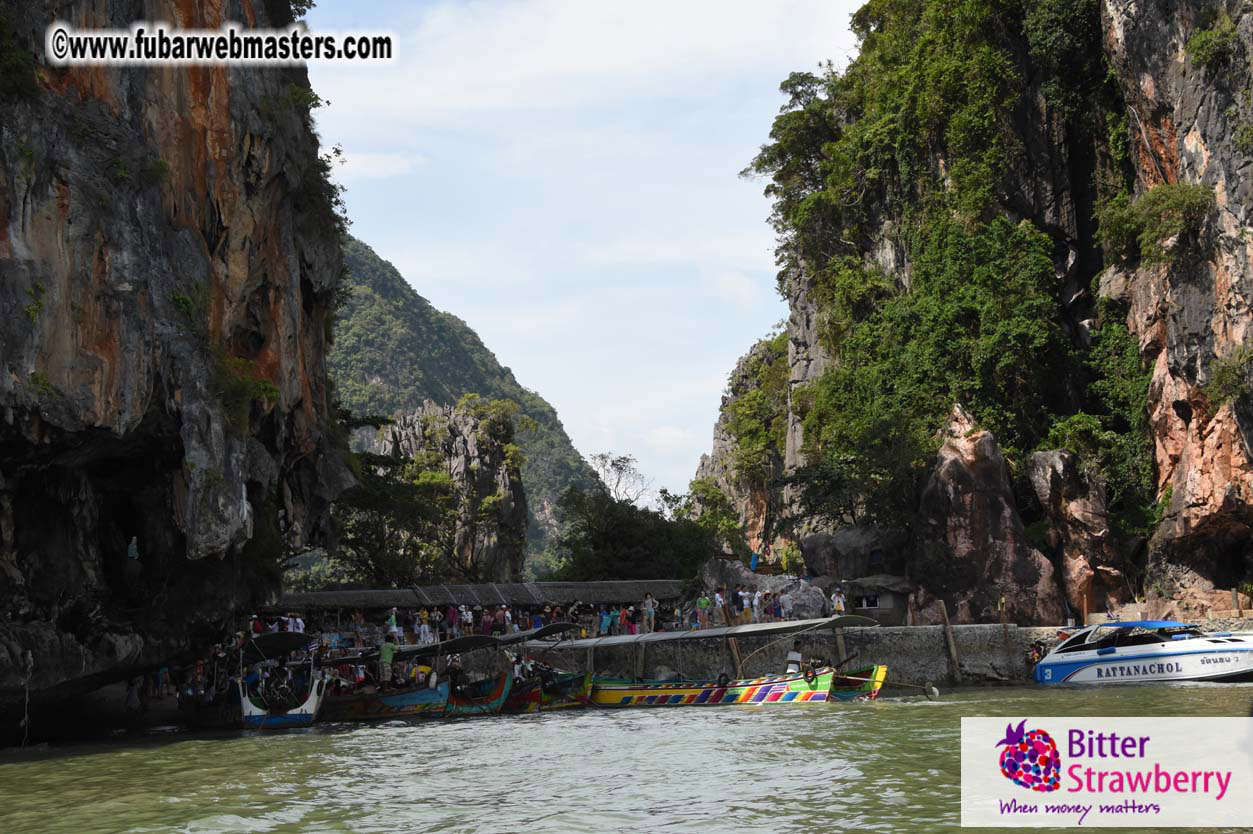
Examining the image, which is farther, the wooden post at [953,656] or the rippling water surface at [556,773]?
the wooden post at [953,656]

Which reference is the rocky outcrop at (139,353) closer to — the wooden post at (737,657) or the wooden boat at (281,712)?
the wooden boat at (281,712)

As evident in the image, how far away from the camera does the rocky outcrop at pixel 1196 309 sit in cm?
3734

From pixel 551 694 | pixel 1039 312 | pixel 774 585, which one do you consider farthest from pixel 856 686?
pixel 1039 312

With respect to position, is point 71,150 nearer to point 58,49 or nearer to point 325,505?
point 58,49

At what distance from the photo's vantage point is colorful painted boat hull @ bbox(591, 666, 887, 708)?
28016mm

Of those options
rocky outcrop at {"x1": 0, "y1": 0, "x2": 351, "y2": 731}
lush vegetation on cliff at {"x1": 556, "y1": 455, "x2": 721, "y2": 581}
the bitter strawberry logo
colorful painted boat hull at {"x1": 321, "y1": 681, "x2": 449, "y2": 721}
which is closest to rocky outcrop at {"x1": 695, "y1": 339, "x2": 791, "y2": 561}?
lush vegetation on cliff at {"x1": 556, "y1": 455, "x2": 721, "y2": 581}

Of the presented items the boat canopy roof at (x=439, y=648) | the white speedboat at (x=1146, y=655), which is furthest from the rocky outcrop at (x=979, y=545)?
the boat canopy roof at (x=439, y=648)

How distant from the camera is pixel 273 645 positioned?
94.6ft

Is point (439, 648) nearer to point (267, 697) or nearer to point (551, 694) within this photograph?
point (551, 694)

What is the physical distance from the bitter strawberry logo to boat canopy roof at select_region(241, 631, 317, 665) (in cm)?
2095

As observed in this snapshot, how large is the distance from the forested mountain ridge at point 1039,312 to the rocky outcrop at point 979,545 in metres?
0.08

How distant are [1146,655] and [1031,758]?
22.2m

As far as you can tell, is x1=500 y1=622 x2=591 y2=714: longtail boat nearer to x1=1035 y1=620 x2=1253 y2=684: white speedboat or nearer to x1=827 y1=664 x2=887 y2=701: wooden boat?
x1=827 y1=664 x2=887 y2=701: wooden boat

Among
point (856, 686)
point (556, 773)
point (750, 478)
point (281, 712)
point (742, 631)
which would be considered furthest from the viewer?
point (750, 478)
